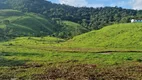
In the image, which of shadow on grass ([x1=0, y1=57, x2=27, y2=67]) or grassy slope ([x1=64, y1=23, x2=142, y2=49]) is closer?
shadow on grass ([x1=0, y1=57, x2=27, y2=67])

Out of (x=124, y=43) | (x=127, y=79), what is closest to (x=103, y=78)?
(x=127, y=79)

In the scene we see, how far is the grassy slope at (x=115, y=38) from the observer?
84.5 metres

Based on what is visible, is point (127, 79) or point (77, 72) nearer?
point (127, 79)

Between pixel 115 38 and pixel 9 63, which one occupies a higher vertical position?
pixel 9 63

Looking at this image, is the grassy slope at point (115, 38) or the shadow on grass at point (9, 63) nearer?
the shadow on grass at point (9, 63)

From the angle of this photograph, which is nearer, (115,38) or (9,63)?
(9,63)

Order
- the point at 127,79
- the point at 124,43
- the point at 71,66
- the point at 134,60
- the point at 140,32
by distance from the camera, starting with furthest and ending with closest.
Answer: the point at 140,32 < the point at 124,43 < the point at 134,60 < the point at 71,66 < the point at 127,79

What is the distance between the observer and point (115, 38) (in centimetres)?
9369

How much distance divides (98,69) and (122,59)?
38.8 feet

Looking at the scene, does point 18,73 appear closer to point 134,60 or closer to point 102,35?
point 134,60

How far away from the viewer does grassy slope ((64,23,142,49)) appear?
84.5 meters

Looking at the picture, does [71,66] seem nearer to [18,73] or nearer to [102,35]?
[18,73]

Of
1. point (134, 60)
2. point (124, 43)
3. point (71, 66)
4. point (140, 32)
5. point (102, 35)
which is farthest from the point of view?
point (102, 35)

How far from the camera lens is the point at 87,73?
39.4m
